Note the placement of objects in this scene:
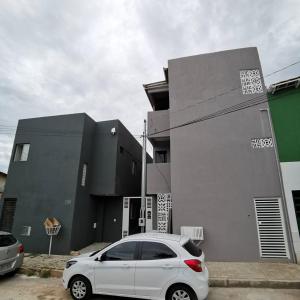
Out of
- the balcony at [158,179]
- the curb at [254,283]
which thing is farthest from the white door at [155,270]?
the balcony at [158,179]

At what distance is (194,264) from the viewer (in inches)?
159

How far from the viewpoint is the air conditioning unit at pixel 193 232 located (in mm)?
7502

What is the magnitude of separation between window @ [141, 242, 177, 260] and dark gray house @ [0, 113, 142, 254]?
562cm

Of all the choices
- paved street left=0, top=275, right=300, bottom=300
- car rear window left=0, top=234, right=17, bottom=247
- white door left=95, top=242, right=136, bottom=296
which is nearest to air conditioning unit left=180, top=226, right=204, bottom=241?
paved street left=0, top=275, right=300, bottom=300

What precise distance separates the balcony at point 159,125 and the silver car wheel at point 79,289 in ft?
21.5

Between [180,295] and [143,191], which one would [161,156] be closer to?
[143,191]

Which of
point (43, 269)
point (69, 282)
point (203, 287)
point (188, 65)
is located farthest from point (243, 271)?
point (188, 65)

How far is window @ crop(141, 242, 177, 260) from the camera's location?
430cm

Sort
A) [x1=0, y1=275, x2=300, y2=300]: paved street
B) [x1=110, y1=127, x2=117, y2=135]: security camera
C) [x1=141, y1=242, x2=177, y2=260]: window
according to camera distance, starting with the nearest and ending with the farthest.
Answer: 1. [x1=141, y1=242, x2=177, y2=260]: window
2. [x1=0, y1=275, x2=300, y2=300]: paved street
3. [x1=110, y1=127, x2=117, y2=135]: security camera

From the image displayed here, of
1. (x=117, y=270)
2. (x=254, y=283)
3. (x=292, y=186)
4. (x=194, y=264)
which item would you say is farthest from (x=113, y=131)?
(x=254, y=283)

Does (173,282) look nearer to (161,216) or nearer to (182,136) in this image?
(161,216)

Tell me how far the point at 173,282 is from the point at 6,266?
16.7ft

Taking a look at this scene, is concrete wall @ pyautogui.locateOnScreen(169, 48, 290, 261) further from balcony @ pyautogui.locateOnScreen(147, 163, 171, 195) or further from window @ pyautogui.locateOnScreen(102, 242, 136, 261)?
window @ pyautogui.locateOnScreen(102, 242, 136, 261)

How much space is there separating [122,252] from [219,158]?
5.41 metres
